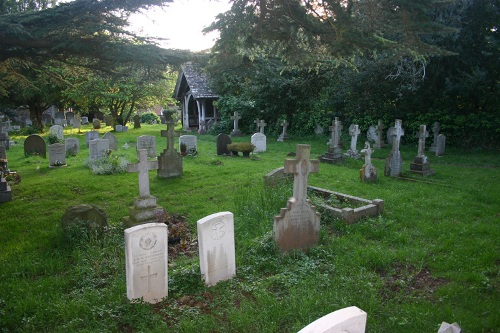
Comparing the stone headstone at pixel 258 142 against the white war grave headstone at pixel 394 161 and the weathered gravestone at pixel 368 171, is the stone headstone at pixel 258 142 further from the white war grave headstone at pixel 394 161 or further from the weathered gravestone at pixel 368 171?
the weathered gravestone at pixel 368 171

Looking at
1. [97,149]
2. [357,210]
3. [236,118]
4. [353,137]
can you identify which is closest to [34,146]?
[97,149]

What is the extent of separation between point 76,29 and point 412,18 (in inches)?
247

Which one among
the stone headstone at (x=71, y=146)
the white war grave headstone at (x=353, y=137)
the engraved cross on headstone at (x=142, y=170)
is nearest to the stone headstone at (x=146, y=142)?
the stone headstone at (x=71, y=146)

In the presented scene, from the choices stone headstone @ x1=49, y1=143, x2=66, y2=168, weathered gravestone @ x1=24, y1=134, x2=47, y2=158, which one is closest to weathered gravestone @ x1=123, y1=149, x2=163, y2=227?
stone headstone @ x1=49, y1=143, x2=66, y2=168

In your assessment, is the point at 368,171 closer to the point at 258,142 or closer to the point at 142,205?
the point at 142,205

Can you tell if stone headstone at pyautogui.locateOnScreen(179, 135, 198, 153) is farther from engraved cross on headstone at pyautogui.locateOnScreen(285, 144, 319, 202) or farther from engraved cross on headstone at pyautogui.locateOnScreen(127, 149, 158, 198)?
engraved cross on headstone at pyautogui.locateOnScreen(285, 144, 319, 202)

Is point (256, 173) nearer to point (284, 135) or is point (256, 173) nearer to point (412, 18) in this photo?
point (412, 18)

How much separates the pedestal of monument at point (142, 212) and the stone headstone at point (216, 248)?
2556 mm

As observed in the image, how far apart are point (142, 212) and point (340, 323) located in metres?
5.55

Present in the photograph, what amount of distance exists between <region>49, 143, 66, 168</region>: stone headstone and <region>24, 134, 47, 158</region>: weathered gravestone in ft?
9.49

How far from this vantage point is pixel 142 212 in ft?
23.1

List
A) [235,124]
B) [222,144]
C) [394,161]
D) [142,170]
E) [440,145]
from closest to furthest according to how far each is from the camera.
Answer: [142,170] < [394,161] < [222,144] < [440,145] < [235,124]

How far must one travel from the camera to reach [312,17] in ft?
23.0

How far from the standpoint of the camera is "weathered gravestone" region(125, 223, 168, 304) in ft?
14.1
